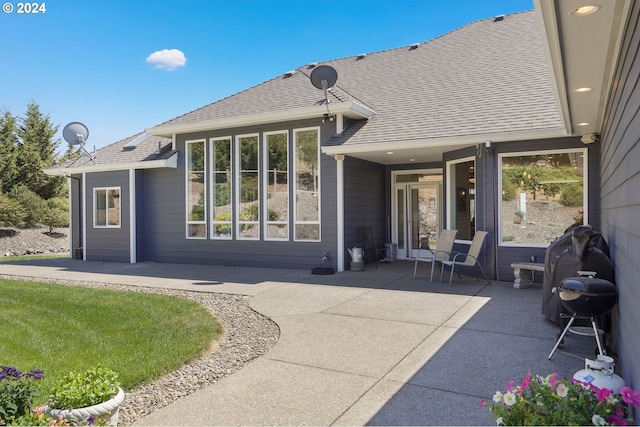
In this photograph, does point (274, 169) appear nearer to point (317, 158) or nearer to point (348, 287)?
point (317, 158)

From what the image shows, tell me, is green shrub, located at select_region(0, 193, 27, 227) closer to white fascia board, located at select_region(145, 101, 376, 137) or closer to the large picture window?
white fascia board, located at select_region(145, 101, 376, 137)

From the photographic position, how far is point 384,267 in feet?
32.2

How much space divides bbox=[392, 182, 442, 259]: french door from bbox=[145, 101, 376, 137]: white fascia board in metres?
2.47

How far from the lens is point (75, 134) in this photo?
1284 centimetres

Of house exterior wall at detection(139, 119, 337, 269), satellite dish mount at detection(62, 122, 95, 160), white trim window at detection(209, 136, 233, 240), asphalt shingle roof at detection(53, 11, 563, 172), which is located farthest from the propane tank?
satellite dish mount at detection(62, 122, 95, 160)

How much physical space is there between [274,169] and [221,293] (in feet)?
12.5

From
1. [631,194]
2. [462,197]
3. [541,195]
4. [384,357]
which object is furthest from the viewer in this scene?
[462,197]

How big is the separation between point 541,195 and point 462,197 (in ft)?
5.31

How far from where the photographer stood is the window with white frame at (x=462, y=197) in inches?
341

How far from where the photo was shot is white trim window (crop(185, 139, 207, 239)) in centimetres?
1097

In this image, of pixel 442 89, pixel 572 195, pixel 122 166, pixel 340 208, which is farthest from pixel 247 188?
pixel 572 195

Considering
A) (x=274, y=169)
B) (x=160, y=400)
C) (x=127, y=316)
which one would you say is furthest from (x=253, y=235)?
(x=160, y=400)

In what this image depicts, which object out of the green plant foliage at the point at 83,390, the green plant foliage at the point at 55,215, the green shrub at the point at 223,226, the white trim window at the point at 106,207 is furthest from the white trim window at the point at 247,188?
the green plant foliage at the point at 55,215

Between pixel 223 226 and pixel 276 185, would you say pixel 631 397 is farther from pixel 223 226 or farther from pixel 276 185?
pixel 223 226
